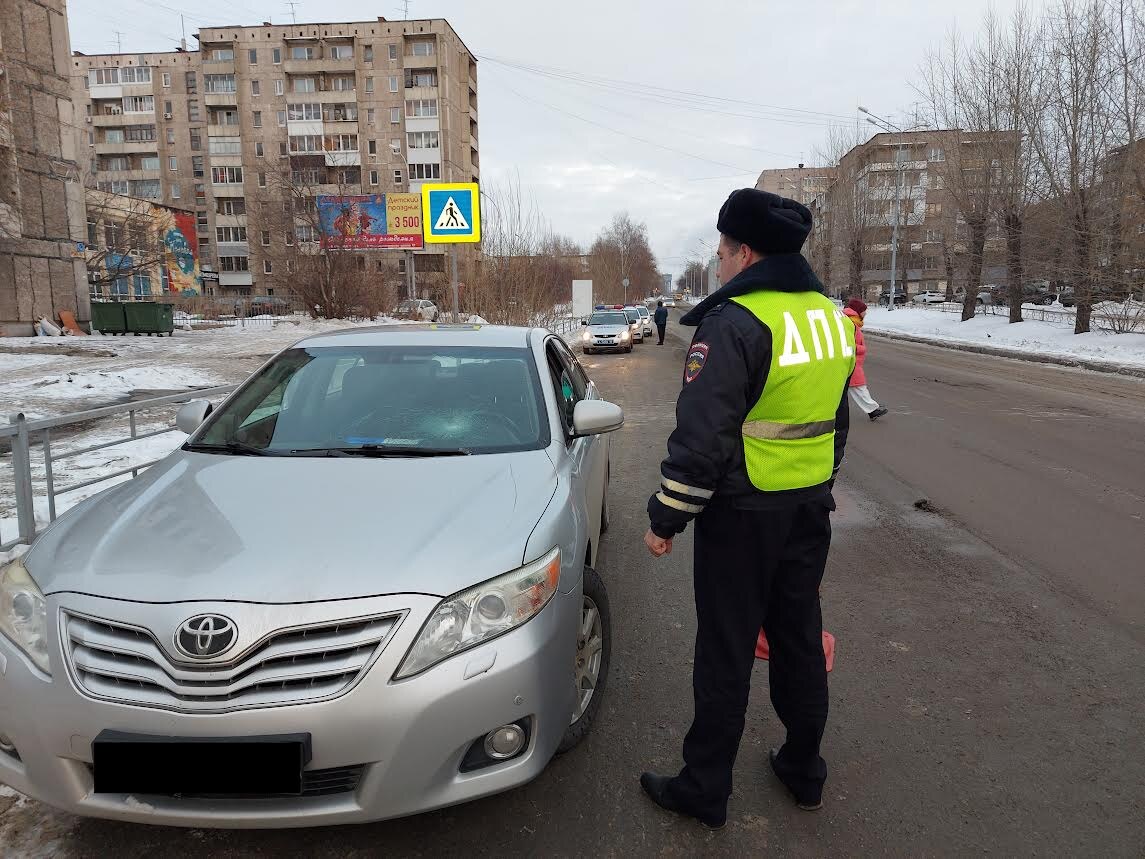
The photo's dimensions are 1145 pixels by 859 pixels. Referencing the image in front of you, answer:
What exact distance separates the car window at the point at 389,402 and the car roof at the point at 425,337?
0.06m

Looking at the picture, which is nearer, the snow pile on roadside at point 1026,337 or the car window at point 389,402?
the car window at point 389,402

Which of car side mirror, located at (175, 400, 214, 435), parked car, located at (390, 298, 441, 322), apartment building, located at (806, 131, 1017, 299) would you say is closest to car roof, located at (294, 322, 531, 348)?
car side mirror, located at (175, 400, 214, 435)

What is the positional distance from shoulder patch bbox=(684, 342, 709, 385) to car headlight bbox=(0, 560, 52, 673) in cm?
193

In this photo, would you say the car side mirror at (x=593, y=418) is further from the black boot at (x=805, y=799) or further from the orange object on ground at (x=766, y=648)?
the black boot at (x=805, y=799)

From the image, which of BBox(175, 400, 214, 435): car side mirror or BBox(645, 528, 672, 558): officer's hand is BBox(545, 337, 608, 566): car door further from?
BBox(175, 400, 214, 435): car side mirror

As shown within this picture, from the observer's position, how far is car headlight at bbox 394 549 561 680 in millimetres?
2014

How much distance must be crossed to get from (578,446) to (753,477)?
4.74 feet

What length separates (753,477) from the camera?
2178 mm

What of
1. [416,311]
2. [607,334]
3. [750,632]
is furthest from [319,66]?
[750,632]

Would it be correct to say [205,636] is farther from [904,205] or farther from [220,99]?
[220,99]

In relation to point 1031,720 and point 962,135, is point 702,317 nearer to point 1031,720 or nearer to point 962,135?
point 1031,720

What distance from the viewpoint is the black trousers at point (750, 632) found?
222 centimetres

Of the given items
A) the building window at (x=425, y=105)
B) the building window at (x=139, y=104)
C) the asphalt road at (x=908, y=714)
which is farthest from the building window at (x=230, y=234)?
the asphalt road at (x=908, y=714)

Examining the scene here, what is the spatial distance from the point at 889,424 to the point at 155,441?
350 inches
